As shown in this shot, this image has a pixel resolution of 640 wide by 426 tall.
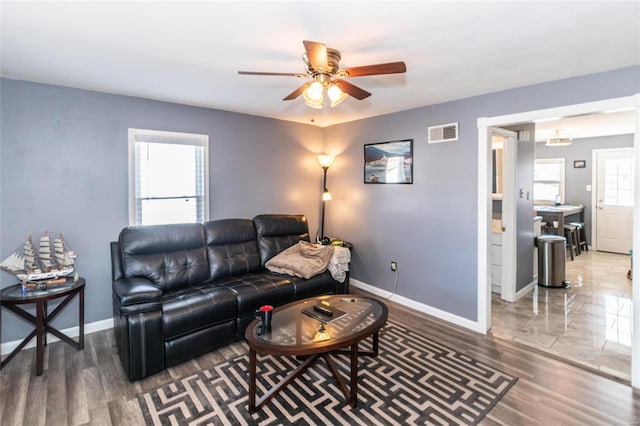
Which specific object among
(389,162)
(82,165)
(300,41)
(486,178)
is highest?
(300,41)

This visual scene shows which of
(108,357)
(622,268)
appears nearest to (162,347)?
(108,357)

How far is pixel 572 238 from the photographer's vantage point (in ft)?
21.6

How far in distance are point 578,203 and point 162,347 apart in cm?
852

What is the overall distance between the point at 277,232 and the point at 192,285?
1259 mm

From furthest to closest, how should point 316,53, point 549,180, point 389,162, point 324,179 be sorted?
point 549,180
point 324,179
point 389,162
point 316,53

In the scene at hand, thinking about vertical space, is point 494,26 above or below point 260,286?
above

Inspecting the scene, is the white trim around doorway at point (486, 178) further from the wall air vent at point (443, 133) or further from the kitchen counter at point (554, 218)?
the kitchen counter at point (554, 218)

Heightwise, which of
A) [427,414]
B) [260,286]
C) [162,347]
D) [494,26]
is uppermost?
[494,26]

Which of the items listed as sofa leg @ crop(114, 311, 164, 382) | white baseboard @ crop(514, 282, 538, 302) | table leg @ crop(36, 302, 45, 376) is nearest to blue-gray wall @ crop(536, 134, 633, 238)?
white baseboard @ crop(514, 282, 538, 302)

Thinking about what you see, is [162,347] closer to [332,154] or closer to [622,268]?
[332,154]

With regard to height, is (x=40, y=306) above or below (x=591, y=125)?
below

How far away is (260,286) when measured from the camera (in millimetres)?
3275

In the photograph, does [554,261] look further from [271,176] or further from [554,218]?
[271,176]

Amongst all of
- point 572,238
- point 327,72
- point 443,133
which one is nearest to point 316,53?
point 327,72
